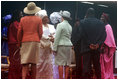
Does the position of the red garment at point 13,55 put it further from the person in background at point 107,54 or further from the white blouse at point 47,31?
the person in background at point 107,54

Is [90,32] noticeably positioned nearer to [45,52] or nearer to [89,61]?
[89,61]

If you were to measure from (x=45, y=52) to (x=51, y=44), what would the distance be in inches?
8.0

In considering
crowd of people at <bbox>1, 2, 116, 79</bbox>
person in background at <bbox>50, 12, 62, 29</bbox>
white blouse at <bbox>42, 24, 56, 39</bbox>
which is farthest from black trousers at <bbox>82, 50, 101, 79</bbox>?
person in background at <bbox>50, 12, 62, 29</bbox>

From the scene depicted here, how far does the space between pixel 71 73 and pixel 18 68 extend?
4.78 feet

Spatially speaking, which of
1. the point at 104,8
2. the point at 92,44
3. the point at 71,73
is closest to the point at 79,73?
the point at 71,73

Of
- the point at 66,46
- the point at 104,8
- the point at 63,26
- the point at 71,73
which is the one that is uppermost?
the point at 104,8

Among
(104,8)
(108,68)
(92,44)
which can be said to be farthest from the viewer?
(104,8)

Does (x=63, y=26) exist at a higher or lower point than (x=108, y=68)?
higher

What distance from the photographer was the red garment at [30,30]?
4.56 meters

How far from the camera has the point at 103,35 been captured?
4883mm

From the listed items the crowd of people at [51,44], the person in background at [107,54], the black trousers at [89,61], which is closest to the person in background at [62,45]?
the crowd of people at [51,44]

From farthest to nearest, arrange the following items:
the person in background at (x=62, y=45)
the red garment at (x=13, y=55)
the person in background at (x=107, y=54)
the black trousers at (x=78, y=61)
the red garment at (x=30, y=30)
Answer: the black trousers at (x=78, y=61)
the person in background at (x=107, y=54)
the red garment at (x=13, y=55)
the person in background at (x=62, y=45)
the red garment at (x=30, y=30)

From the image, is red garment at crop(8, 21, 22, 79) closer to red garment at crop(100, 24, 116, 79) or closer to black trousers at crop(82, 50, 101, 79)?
black trousers at crop(82, 50, 101, 79)

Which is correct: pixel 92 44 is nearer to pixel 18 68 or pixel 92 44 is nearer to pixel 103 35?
pixel 103 35
